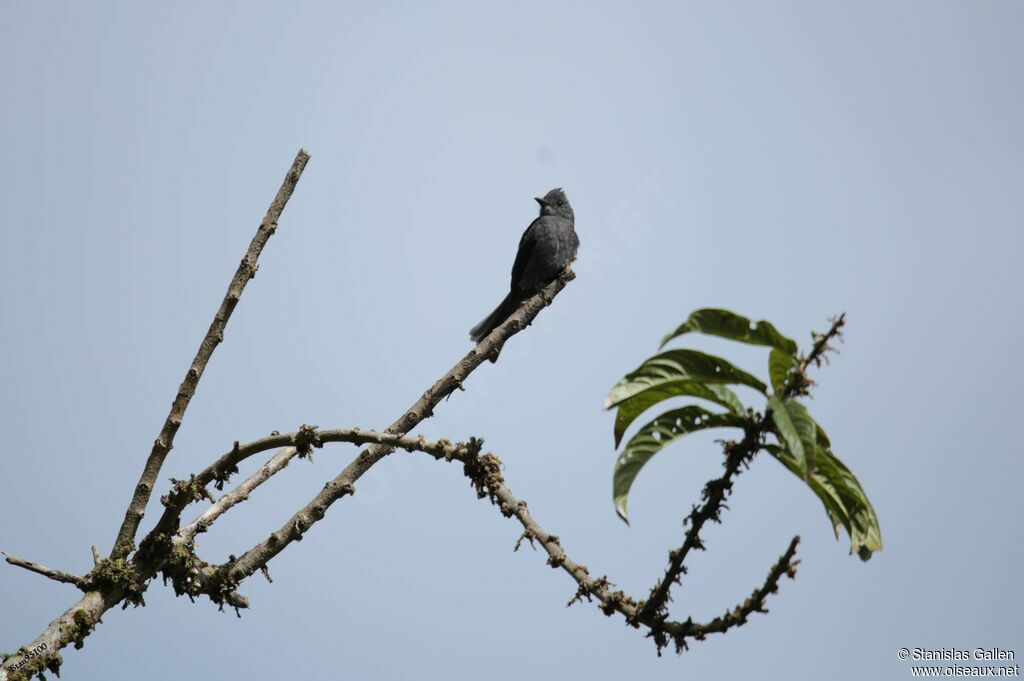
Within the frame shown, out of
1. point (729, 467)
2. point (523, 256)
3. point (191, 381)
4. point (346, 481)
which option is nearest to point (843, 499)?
point (729, 467)

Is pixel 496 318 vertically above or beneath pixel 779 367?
above

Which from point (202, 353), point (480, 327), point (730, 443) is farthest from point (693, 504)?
point (480, 327)

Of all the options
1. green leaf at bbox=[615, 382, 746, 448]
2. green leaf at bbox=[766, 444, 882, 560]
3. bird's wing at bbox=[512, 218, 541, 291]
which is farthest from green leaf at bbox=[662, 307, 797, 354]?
bird's wing at bbox=[512, 218, 541, 291]

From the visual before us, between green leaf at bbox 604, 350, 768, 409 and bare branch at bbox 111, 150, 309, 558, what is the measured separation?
2.12 m

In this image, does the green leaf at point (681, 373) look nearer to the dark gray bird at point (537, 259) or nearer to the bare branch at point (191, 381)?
the bare branch at point (191, 381)

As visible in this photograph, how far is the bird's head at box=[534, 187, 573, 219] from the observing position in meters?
10.3

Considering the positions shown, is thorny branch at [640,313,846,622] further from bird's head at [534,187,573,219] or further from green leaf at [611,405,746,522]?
bird's head at [534,187,573,219]

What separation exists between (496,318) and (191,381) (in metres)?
5.15

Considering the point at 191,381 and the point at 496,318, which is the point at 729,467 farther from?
the point at 496,318

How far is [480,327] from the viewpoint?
884 cm

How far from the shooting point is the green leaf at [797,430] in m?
2.43

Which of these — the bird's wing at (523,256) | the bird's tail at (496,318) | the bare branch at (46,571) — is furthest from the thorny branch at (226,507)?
the bird's wing at (523,256)

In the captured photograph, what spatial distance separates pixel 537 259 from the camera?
9.35m

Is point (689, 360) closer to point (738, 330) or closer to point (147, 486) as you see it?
point (738, 330)
